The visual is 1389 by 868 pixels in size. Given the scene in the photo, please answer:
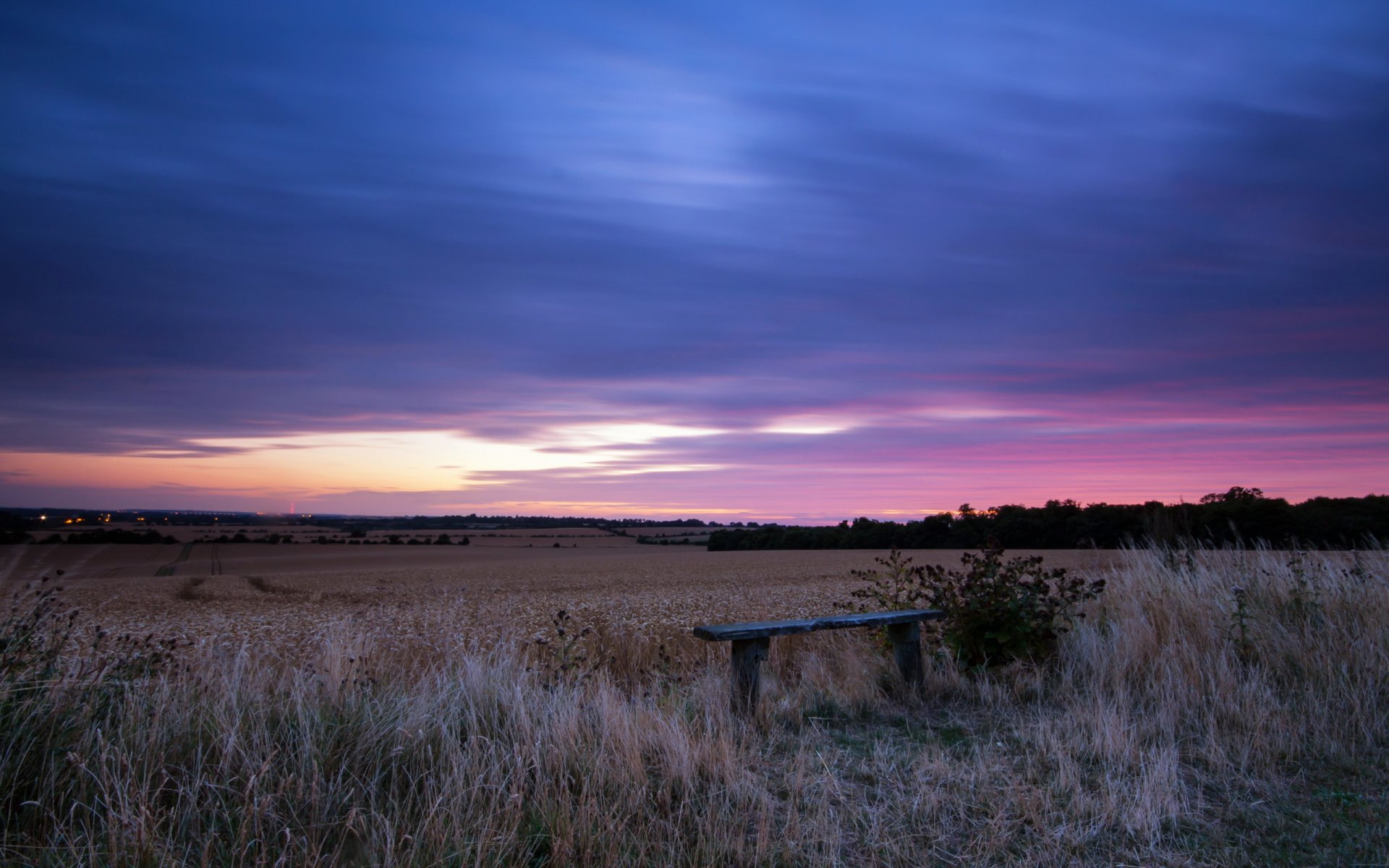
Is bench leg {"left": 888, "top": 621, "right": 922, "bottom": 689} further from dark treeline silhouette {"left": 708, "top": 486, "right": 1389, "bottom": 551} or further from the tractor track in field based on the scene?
the tractor track in field

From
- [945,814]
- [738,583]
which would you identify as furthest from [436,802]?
[738,583]

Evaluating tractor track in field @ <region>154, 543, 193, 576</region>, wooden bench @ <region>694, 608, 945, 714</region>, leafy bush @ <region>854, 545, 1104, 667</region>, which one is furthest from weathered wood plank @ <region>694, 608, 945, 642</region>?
tractor track in field @ <region>154, 543, 193, 576</region>

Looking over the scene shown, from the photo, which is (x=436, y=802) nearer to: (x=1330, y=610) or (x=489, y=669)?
(x=489, y=669)

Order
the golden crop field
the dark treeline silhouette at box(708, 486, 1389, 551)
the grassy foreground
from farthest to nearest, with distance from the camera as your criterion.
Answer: the dark treeline silhouette at box(708, 486, 1389, 551) < the golden crop field < the grassy foreground

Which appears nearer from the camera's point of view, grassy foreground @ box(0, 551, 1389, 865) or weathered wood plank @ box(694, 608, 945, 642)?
grassy foreground @ box(0, 551, 1389, 865)

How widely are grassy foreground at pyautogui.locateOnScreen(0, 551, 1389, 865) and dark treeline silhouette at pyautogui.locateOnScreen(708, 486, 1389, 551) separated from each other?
2974 mm

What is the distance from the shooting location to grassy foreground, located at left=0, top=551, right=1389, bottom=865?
3.17m

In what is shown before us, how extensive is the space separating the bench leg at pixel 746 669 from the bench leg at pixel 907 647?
1.55 m

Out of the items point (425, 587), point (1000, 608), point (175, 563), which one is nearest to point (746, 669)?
point (1000, 608)

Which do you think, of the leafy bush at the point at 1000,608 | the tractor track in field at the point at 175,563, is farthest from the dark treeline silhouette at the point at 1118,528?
the tractor track in field at the point at 175,563

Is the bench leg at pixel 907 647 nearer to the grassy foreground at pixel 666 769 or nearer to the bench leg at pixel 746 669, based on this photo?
the grassy foreground at pixel 666 769

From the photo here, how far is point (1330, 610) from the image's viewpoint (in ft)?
24.4

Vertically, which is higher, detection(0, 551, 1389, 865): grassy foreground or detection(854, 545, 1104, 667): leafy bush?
detection(854, 545, 1104, 667): leafy bush

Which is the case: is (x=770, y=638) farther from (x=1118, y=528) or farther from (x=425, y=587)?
(x=1118, y=528)
